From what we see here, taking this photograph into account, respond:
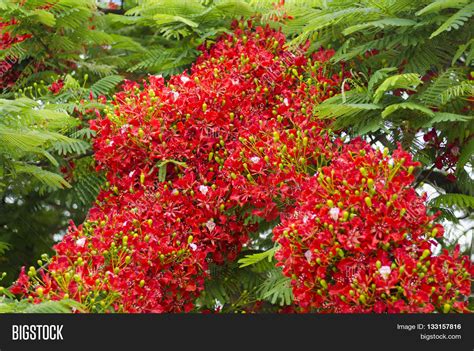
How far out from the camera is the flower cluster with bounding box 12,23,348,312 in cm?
442

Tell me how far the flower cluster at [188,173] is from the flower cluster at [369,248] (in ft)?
1.91

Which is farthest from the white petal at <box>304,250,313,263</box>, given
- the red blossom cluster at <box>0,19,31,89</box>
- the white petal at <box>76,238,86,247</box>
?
the red blossom cluster at <box>0,19,31,89</box>

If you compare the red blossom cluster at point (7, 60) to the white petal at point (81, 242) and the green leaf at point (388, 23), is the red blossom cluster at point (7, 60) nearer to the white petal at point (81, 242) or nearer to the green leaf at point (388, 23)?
the white petal at point (81, 242)

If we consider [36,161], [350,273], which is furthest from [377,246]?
[36,161]

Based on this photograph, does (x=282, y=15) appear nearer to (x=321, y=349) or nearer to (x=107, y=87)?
→ (x=107, y=87)

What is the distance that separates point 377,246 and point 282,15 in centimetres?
252

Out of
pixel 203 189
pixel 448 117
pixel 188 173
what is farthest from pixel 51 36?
pixel 448 117

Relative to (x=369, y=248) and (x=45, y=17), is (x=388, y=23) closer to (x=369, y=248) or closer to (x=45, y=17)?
(x=369, y=248)

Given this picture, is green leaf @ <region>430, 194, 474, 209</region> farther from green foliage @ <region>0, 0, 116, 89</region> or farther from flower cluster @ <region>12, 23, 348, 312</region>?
green foliage @ <region>0, 0, 116, 89</region>

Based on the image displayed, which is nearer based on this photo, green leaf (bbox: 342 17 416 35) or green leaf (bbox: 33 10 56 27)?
green leaf (bbox: 342 17 416 35)

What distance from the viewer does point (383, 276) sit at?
12.3 ft

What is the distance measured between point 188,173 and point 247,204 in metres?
0.42

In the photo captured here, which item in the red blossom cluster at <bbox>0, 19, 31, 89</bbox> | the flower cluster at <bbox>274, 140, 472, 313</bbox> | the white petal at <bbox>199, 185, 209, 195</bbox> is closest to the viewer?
the flower cluster at <bbox>274, 140, 472, 313</bbox>

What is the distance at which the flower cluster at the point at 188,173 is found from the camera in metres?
4.42
